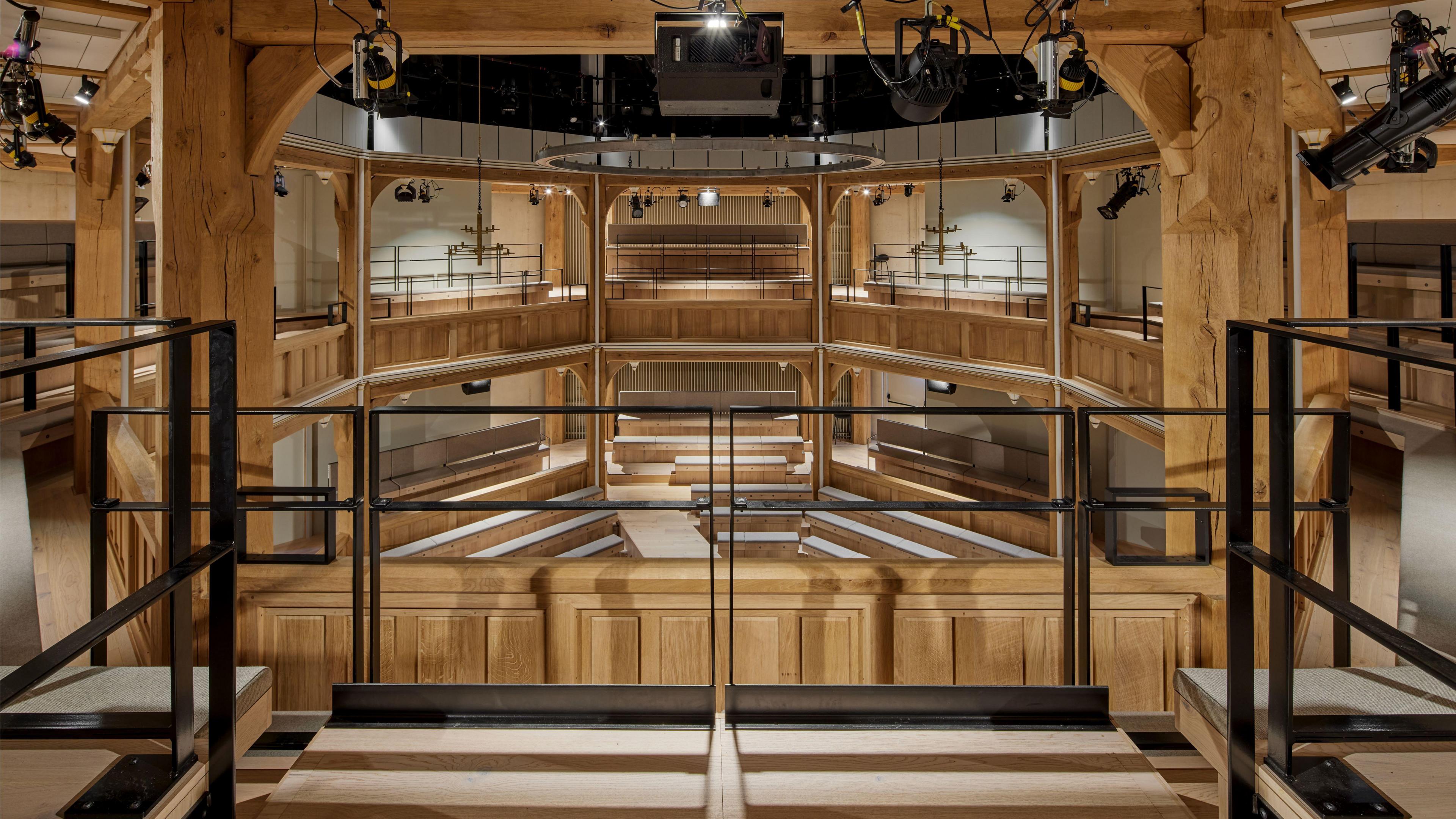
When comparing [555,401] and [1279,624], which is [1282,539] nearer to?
[1279,624]

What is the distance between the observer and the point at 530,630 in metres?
4.12

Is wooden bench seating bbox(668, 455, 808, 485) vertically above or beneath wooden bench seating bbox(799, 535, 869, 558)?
above

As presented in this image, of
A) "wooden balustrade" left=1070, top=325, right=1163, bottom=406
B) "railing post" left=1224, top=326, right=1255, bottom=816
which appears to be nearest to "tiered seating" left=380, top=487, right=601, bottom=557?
"wooden balustrade" left=1070, top=325, right=1163, bottom=406

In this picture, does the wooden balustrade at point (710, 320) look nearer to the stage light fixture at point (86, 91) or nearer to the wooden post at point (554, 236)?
the wooden post at point (554, 236)

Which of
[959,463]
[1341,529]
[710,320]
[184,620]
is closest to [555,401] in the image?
[710,320]

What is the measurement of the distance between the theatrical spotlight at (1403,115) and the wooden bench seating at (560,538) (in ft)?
32.4

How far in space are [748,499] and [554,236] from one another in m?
13.7

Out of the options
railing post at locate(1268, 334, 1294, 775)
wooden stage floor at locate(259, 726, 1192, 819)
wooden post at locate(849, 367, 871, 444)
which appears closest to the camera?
railing post at locate(1268, 334, 1294, 775)

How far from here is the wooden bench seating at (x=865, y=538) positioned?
13219 millimetres

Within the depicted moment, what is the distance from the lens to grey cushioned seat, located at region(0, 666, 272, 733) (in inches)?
88.1

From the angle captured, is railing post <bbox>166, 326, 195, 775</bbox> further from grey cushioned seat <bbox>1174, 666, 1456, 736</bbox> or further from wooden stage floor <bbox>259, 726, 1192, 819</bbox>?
grey cushioned seat <bbox>1174, 666, 1456, 736</bbox>

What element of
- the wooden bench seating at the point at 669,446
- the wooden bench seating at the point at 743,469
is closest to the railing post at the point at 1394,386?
the wooden bench seating at the point at 743,469

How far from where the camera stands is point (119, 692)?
2348 millimetres

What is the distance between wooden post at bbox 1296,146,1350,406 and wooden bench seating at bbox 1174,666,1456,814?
4.51 metres
